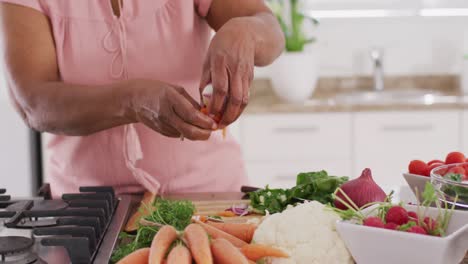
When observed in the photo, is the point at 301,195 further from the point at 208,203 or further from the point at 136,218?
the point at 136,218

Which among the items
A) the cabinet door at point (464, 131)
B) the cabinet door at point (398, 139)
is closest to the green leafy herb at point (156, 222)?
the cabinet door at point (398, 139)

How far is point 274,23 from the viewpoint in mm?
1591

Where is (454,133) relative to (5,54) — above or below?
below

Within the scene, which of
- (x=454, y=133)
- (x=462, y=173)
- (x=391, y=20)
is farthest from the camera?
(x=391, y=20)

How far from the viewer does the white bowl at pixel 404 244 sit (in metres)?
0.99

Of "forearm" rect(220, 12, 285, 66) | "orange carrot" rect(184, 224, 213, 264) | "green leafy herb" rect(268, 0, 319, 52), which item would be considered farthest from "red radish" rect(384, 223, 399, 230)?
"green leafy herb" rect(268, 0, 319, 52)

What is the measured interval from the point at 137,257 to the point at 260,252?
184mm

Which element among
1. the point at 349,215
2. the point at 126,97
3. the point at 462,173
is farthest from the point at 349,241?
the point at 126,97

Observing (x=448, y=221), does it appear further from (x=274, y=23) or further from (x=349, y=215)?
(x=274, y=23)

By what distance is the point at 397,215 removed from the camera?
1.07 meters

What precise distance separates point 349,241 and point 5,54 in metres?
0.96

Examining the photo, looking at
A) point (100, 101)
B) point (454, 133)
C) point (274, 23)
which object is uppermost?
point (274, 23)

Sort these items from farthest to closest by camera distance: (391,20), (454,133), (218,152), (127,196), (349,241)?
(391,20)
(454,133)
(218,152)
(127,196)
(349,241)

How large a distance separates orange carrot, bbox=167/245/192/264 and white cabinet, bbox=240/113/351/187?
7.57 ft
